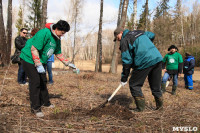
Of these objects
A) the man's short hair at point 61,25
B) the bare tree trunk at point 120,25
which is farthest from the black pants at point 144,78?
the bare tree trunk at point 120,25

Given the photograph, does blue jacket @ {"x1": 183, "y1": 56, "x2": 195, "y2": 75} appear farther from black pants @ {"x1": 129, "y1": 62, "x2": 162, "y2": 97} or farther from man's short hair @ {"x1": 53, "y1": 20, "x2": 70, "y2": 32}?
man's short hair @ {"x1": 53, "y1": 20, "x2": 70, "y2": 32}

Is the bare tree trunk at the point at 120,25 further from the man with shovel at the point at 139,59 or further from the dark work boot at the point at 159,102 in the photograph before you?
the dark work boot at the point at 159,102

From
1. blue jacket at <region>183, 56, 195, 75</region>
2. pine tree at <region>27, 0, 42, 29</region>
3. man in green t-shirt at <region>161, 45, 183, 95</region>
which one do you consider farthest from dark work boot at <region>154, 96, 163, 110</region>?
pine tree at <region>27, 0, 42, 29</region>

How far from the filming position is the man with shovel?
288 centimetres

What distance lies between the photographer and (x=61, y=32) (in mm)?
2877

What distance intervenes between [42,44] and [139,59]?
68.6 inches

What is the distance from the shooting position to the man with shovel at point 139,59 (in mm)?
2877

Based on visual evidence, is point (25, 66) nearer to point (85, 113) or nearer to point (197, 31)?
point (85, 113)

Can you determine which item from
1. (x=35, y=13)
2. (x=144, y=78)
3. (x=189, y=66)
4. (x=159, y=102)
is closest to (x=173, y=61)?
(x=189, y=66)

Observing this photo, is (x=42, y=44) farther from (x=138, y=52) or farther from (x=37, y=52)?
(x=138, y=52)

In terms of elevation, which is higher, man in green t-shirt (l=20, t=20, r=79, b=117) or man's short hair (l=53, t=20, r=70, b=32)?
man's short hair (l=53, t=20, r=70, b=32)

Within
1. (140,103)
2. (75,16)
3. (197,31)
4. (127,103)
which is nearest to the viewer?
(140,103)

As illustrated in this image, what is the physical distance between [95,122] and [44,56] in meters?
1.50

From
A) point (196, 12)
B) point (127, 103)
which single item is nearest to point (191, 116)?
point (127, 103)
